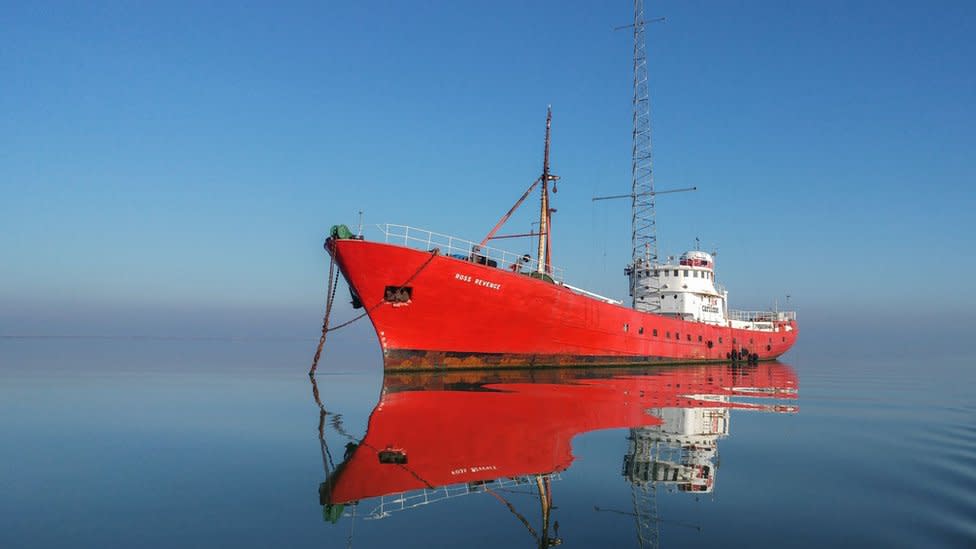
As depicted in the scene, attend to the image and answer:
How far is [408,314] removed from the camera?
24547 millimetres

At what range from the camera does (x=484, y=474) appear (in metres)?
8.26

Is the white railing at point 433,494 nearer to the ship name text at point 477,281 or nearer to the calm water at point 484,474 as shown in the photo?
the calm water at point 484,474

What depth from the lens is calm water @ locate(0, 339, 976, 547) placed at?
603cm

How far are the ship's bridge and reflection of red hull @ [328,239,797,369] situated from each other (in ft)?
43.7

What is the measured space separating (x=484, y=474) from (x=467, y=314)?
56.4 feet

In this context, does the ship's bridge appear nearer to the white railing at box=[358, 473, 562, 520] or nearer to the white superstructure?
the white superstructure

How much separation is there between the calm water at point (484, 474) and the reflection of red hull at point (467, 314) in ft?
26.2

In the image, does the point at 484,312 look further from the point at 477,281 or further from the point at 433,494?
the point at 433,494

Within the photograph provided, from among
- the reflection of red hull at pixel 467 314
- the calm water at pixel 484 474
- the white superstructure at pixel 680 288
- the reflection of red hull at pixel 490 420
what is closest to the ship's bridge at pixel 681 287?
the white superstructure at pixel 680 288

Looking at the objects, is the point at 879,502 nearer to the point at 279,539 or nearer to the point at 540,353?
the point at 279,539

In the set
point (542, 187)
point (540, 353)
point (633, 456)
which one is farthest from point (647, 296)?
point (633, 456)

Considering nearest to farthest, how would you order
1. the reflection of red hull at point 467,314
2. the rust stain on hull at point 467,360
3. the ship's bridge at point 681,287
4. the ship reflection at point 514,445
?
the ship reflection at point 514,445
the reflection of red hull at point 467,314
the rust stain on hull at point 467,360
the ship's bridge at point 681,287

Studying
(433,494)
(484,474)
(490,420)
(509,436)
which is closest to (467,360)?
(490,420)

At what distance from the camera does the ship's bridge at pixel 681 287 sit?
1705 inches
